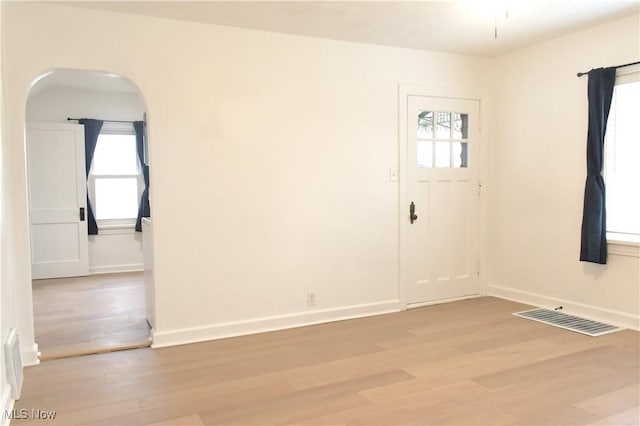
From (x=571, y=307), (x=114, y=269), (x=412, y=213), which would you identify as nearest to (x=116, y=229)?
(x=114, y=269)

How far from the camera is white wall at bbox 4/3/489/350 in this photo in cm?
352

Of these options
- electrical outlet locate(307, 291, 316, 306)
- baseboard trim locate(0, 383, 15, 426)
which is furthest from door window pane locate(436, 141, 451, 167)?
baseboard trim locate(0, 383, 15, 426)

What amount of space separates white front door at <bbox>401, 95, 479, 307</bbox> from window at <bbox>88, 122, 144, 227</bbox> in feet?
14.8

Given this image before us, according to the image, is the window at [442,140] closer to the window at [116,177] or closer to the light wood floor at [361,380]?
the light wood floor at [361,380]

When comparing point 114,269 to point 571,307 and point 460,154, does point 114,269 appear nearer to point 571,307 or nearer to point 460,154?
point 460,154

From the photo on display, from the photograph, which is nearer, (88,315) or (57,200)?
(88,315)

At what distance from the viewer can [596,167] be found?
4.10 meters

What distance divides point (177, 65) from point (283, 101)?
895mm

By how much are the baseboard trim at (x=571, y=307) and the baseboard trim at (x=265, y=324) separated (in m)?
1.24

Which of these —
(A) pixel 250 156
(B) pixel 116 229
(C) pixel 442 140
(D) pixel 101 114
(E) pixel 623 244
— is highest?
(D) pixel 101 114

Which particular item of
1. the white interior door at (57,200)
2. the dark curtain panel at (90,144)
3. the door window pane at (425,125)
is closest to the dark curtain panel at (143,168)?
the dark curtain panel at (90,144)

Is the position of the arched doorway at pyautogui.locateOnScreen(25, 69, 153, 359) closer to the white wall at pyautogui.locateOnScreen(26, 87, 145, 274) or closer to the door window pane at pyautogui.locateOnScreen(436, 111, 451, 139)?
the white wall at pyautogui.locateOnScreen(26, 87, 145, 274)

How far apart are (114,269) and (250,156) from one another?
13.7 feet

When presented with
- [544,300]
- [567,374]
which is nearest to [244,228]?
[567,374]
